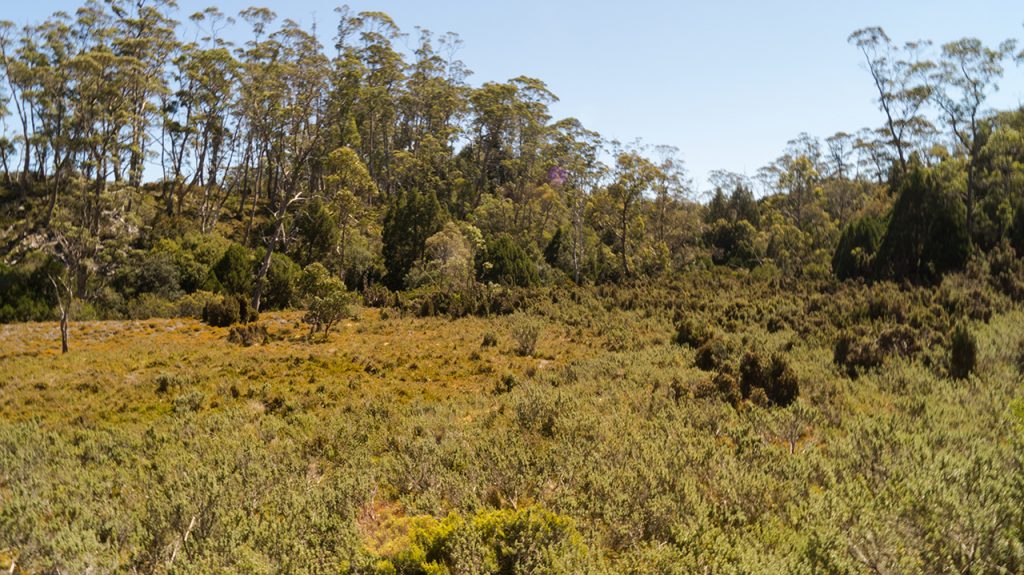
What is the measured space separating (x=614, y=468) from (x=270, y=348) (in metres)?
14.0

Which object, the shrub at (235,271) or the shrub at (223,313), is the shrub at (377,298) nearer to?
the shrub at (235,271)

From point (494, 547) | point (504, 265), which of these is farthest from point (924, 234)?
point (494, 547)

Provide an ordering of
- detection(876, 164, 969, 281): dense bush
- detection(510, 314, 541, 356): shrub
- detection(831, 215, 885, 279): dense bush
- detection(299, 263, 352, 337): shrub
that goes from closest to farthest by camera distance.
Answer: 1. detection(510, 314, 541, 356): shrub
2. detection(299, 263, 352, 337): shrub
3. detection(876, 164, 969, 281): dense bush
4. detection(831, 215, 885, 279): dense bush

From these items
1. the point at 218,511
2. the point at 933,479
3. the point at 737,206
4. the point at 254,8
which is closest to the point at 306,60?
the point at 254,8

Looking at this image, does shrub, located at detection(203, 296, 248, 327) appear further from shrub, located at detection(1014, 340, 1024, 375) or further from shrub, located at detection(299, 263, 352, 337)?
shrub, located at detection(1014, 340, 1024, 375)

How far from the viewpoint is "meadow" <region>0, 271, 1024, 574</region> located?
16.5 feet

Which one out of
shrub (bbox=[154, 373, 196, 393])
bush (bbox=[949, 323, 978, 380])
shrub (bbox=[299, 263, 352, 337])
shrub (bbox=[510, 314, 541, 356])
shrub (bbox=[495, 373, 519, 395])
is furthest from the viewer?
shrub (bbox=[299, 263, 352, 337])

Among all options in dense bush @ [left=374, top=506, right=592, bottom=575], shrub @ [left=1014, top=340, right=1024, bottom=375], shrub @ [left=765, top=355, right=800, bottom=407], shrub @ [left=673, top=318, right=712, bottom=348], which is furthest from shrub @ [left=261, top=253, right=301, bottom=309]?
shrub @ [left=1014, top=340, right=1024, bottom=375]

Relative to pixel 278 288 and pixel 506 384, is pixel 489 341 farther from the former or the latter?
pixel 278 288

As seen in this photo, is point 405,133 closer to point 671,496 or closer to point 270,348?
point 270,348

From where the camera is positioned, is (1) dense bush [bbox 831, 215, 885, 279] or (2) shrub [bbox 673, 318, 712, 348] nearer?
(2) shrub [bbox 673, 318, 712, 348]

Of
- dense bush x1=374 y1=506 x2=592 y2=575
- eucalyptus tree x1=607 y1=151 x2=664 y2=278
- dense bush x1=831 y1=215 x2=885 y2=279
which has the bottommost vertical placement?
dense bush x1=374 y1=506 x2=592 y2=575

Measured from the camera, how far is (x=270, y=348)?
57.5 feet

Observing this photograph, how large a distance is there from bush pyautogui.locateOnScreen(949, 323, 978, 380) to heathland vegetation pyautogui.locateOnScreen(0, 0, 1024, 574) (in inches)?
2.2
